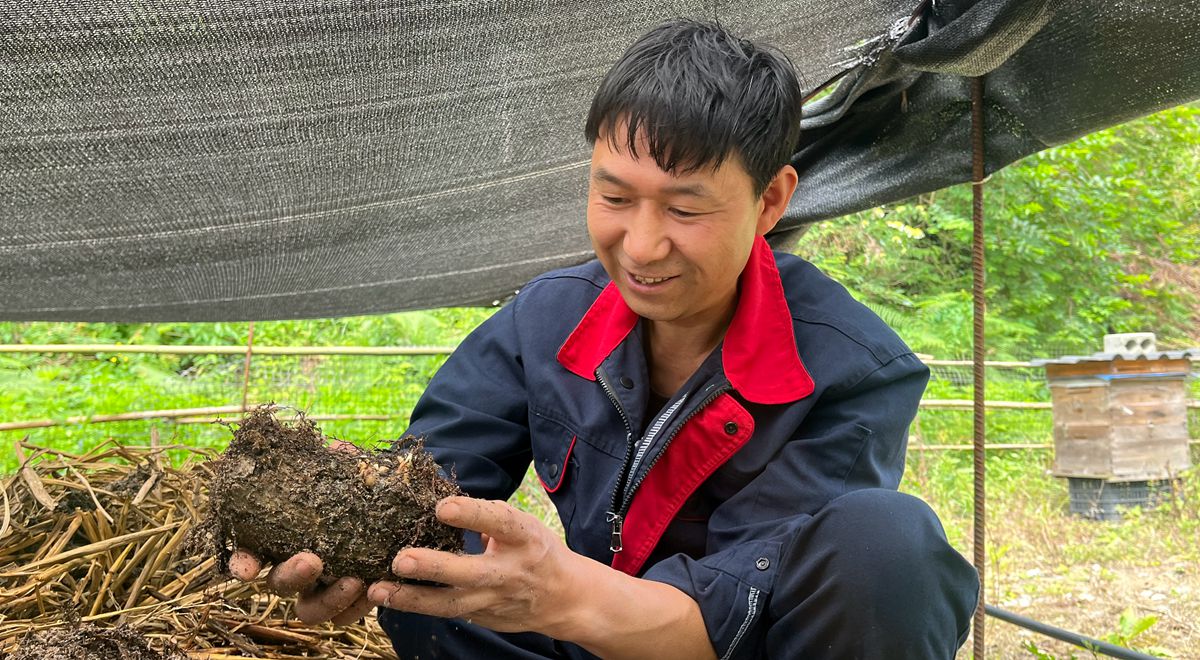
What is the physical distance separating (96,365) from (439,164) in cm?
662

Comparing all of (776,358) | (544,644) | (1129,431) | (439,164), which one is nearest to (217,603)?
(544,644)

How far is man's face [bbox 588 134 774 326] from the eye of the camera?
1515 mm

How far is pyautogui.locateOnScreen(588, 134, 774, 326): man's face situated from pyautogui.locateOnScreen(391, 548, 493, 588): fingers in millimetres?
514

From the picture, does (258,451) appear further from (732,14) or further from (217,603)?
(732,14)

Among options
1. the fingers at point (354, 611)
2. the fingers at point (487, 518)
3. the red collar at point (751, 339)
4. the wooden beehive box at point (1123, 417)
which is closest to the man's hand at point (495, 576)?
the fingers at point (487, 518)

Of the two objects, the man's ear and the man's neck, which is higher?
the man's ear

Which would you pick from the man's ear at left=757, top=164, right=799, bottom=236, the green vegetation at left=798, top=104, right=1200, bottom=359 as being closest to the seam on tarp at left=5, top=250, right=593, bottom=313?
the man's ear at left=757, top=164, right=799, bottom=236

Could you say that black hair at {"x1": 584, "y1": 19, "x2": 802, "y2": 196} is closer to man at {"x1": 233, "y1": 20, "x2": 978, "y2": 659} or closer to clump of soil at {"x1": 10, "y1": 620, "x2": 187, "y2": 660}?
man at {"x1": 233, "y1": 20, "x2": 978, "y2": 659}

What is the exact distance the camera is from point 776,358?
1731mm

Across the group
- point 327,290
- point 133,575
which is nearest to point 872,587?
point 133,575

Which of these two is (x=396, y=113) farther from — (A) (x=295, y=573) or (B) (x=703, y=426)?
(A) (x=295, y=573)

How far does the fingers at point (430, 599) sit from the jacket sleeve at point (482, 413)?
0.47 metres

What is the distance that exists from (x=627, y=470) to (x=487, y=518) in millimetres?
577

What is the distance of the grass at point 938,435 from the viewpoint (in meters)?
4.45
